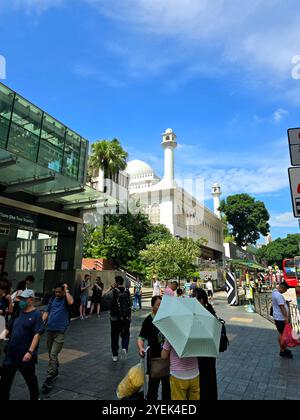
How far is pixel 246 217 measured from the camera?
51469 mm

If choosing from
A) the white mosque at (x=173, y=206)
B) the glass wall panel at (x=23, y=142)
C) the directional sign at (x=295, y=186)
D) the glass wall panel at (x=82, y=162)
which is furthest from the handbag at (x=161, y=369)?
the white mosque at (x=173, y=206)

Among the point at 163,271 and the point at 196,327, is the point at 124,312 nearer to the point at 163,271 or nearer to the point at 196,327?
the point at 196,327

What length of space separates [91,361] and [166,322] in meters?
4.26

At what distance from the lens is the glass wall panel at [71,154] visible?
12.4 meters

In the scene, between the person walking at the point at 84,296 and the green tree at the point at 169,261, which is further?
the green tree at the point at 169,261

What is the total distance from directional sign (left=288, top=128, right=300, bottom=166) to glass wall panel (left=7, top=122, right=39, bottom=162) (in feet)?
27.5

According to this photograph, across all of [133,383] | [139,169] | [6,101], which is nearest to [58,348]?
[133,383]

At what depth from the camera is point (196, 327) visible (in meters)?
2.75

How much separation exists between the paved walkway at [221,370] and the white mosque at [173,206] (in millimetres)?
25689

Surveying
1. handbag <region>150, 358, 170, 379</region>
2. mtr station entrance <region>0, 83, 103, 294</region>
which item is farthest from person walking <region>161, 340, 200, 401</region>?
mtr station entrance <region>0, 83, 103, 294</region>

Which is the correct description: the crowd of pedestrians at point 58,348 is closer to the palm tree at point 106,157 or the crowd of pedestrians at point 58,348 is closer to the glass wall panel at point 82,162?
the glass wall panel at point 82,162

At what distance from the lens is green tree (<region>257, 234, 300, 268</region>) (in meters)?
64.2

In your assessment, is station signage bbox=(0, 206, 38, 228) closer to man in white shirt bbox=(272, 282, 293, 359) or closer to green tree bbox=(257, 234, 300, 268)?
man in white shirt bbox=(272, 282, 293, 359)
